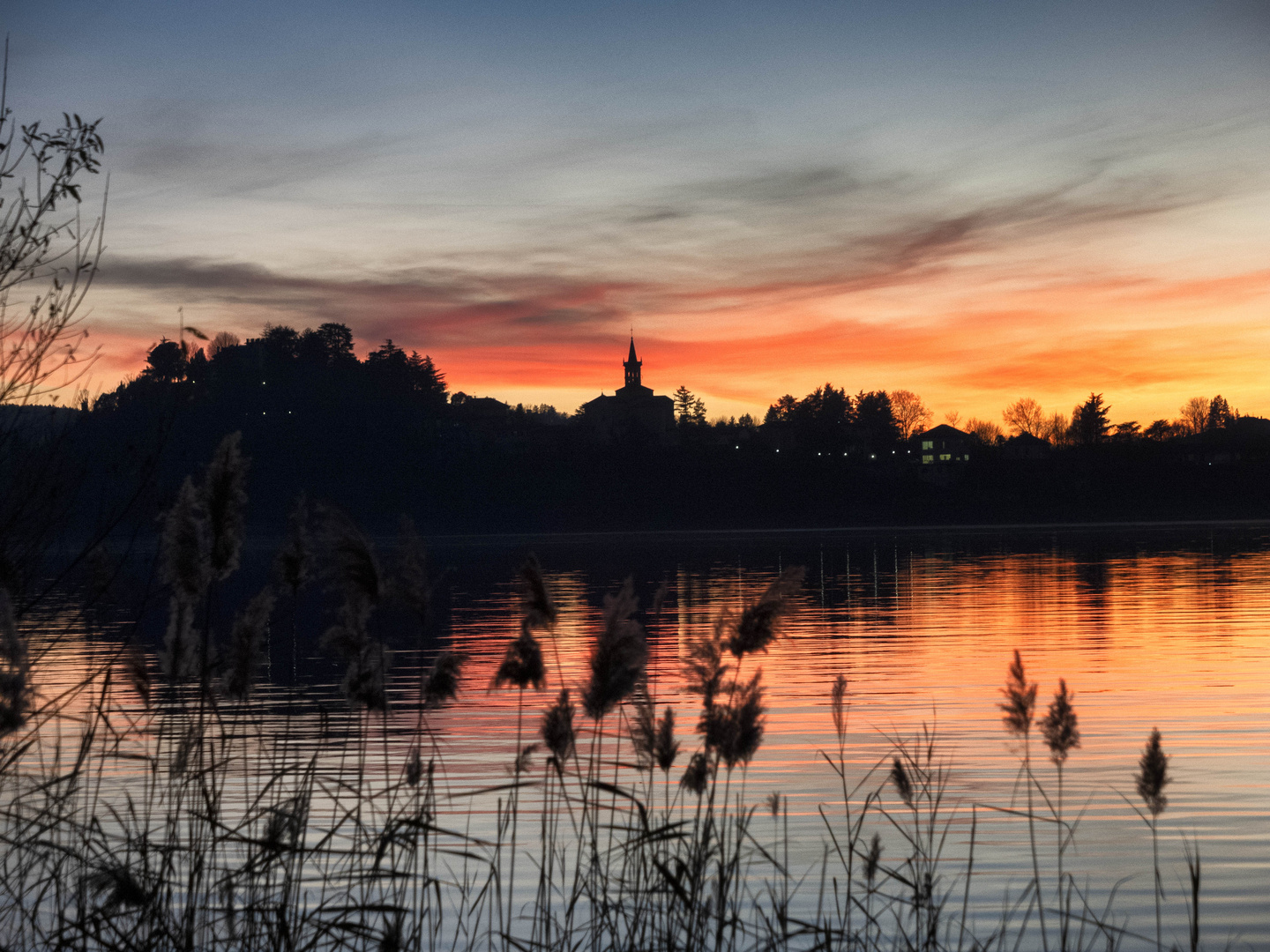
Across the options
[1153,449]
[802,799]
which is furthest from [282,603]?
[1153,449]

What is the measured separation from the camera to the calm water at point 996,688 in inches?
385

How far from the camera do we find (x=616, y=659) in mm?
5266

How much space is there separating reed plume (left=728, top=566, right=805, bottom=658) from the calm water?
94cm

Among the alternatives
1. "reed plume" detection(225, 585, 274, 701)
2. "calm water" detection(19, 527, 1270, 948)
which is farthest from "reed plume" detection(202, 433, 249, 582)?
"calm water" detection(19, 527, 1270, 948)

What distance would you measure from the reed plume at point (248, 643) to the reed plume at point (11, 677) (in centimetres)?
95

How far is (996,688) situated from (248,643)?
15466mm

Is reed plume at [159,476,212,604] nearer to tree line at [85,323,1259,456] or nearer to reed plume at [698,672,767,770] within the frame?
reed plume at [698,672,767,770]

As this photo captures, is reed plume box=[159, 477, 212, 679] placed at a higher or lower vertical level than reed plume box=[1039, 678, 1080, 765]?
higher

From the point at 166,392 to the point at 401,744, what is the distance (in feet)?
29.1

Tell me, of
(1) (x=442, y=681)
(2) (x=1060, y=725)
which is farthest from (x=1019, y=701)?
(1) (x=442, y=681)

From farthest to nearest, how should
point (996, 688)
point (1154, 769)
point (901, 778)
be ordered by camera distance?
point (996, 688), point (901, 778), point (1154, 769)

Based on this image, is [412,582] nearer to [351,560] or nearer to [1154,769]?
[351,560]

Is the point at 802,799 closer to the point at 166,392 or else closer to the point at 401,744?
the point at 401,744

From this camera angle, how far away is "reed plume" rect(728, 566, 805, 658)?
5.56 m
